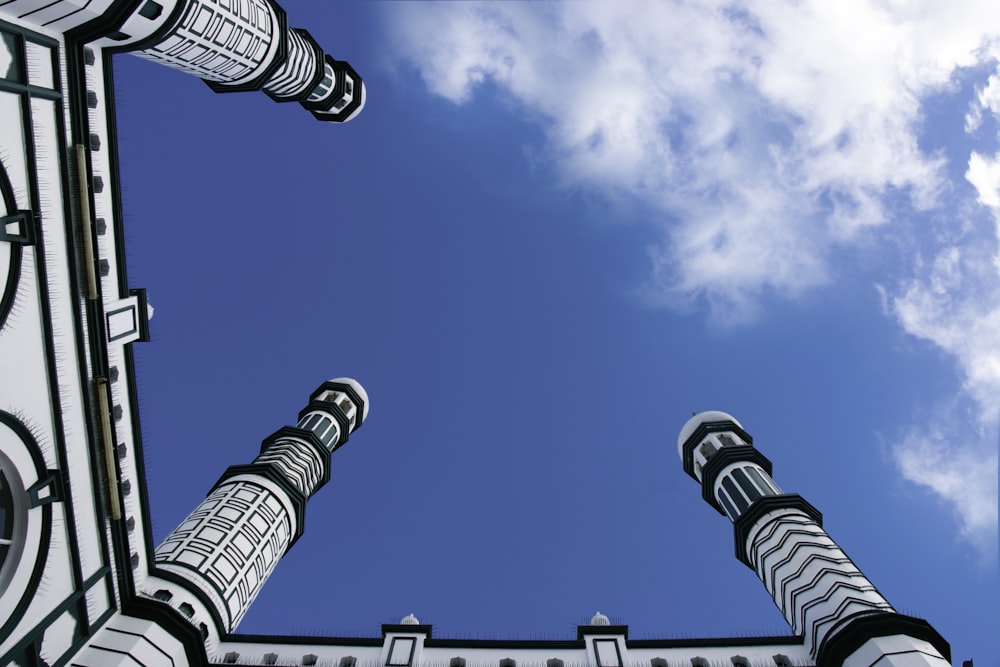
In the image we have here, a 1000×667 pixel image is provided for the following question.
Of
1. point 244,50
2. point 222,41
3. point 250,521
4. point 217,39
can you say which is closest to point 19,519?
point 250,521

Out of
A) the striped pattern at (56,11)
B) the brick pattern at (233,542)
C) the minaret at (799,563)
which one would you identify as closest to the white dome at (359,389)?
the brick pattern at (233,542)

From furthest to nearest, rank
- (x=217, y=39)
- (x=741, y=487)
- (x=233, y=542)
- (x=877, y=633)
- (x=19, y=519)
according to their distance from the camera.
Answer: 1. (x=741, y=487)
2. (x=217, y=39)
3. (x=233, y=542)
4. (x=877, y=633)
5. (x=19, y=519)

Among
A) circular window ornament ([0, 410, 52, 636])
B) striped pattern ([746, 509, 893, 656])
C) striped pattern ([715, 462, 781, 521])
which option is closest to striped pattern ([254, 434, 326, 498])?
circular window ornament ([0, 410, 52, 636])

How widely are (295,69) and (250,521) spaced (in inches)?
1118

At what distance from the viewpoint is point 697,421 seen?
4128cm

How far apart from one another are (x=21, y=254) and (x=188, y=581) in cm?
1342

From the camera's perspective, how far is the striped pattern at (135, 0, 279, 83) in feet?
96.4

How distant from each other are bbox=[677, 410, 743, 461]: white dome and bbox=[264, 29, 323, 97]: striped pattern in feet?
107

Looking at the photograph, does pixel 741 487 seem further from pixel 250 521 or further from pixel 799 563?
pixel 250 521

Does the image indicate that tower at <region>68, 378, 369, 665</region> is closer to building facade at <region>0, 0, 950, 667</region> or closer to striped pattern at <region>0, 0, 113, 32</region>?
building facade at <region>0, 0, 950, 667</region>

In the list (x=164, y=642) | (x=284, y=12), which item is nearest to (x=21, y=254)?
(x=164, y=642)

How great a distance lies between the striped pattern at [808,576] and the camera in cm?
2556

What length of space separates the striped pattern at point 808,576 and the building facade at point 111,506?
82 millimetres

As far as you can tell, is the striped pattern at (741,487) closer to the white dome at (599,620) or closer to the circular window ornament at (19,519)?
the white dome at (599,620)
